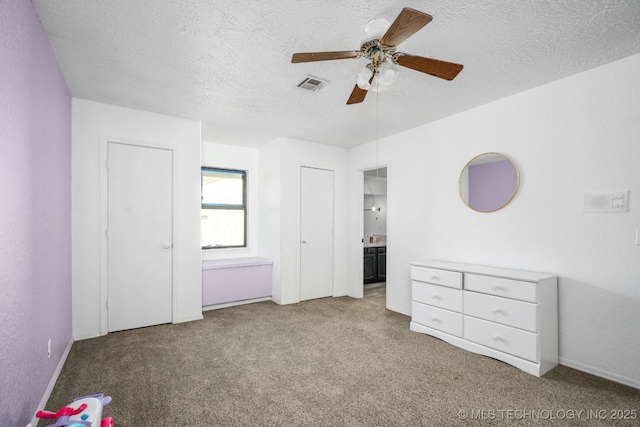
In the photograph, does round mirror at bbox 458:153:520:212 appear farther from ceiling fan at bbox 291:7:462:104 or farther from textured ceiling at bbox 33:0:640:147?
ceiling fan at bbox 291:7:462:104

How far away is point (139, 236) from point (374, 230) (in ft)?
14.8

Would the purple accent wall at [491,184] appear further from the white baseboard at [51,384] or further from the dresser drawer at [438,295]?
the white baseboard at [51,384]

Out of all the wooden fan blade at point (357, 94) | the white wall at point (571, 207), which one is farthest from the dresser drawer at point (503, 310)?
the wooden fan blade at point (357, 94)

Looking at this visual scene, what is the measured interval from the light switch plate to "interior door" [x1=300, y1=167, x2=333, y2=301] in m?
3.15

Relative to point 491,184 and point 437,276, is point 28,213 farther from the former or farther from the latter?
point 491,184

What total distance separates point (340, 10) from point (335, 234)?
11.5 feet

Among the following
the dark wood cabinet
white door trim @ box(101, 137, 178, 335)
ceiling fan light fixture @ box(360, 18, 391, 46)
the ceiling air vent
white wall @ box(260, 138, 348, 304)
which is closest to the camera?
ceiling fan light fixture @ box(360, 18, 391, 46)

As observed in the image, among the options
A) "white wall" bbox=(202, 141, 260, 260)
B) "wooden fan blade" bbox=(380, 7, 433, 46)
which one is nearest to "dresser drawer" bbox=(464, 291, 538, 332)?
"wooden fan blade" bbox=(380, 7, 433, 46)

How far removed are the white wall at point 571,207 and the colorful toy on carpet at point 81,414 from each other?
3.28 metres

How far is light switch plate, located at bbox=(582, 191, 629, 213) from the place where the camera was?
2.31m

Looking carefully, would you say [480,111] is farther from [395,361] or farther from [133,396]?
[133,396]

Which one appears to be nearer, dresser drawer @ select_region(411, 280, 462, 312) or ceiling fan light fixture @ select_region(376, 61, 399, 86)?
ceiling fan light fixture @ select_region(376, 61, 399, 86)

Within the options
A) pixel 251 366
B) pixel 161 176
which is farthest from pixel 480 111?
pixel 161 176

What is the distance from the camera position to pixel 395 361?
8.69 feet
